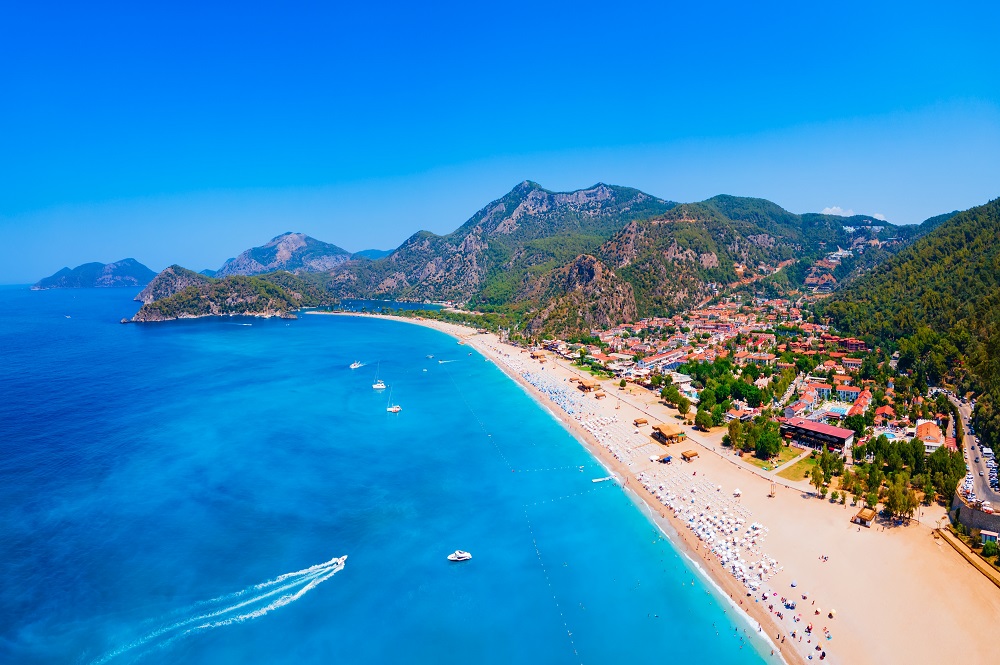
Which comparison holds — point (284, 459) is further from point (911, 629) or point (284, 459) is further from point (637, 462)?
point (911, 629)

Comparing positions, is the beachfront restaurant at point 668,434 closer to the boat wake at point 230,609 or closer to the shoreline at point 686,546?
the shoreline at point 686,546

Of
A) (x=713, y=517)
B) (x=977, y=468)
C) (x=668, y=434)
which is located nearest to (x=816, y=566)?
(x=713, y=517)

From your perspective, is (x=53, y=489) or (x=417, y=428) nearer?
(x=53, y=489)

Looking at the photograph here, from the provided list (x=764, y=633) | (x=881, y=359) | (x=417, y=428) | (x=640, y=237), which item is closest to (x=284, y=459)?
(x=417, y=428)

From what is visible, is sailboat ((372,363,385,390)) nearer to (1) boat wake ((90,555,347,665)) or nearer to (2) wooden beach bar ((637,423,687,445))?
(2) wooden beach bar ((637,423,687,445))

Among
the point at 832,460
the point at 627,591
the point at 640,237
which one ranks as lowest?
the point at 627,591

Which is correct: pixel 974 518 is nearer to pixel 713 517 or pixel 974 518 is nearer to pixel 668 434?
pixel 713 517

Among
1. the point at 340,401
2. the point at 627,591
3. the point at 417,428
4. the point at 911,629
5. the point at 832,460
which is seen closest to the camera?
the point at 911,629
